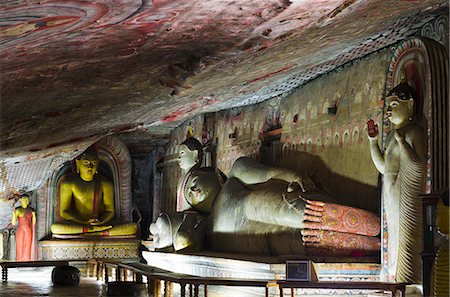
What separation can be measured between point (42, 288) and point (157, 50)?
4896mm

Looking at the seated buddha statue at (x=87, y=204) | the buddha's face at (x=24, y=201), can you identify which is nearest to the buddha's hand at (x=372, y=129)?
the seated buddha statue at (x=87, y=204)

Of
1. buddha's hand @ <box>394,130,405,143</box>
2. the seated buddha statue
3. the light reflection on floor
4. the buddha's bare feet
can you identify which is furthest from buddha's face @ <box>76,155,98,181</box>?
buddha's hand @ <box>394,130,405,143</box>

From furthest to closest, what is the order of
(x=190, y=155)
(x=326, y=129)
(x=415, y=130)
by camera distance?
(x=190, y=155) → (x=326, y=129) → (x=415, y=130)

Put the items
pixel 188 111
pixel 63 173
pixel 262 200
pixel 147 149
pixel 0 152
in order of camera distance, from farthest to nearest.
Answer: pixel 147 149 < pixel 63 173 < pixel 188 111 < pixel 0 152 < pixel 262 200

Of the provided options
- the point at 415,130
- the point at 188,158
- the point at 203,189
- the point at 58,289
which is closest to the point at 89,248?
the point at 188,158

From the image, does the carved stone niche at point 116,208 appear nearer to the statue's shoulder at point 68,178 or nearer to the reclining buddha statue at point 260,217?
the statue's shoulder at point 68,178

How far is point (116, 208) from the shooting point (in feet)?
49.5

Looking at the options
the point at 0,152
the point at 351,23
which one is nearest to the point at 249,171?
the point at 0,152

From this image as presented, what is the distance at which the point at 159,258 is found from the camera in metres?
10.6

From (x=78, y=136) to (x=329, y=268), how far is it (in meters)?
4.63

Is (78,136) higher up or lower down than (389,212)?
higher up

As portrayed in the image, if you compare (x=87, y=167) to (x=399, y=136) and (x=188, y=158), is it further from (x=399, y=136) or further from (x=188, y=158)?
(x=399, y=136)

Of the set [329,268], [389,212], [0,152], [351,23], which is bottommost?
[329,268]

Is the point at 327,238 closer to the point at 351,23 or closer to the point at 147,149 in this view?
the point at 351,23
